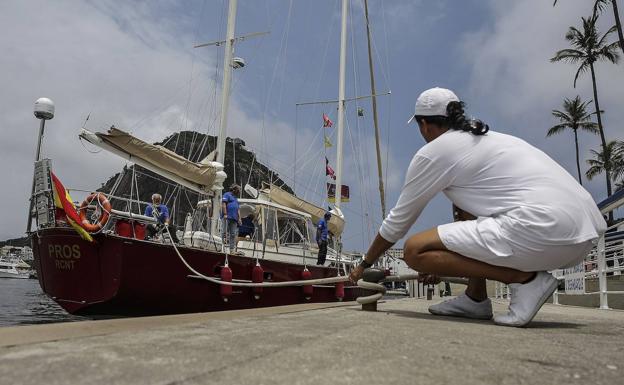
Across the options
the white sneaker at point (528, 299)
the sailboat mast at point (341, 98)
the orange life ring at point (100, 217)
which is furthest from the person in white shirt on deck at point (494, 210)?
the sailboat mast at point (341, 98)

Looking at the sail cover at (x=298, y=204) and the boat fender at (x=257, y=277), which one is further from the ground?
the sail cover at (x=298, y=204)

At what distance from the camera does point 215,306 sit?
327 inches

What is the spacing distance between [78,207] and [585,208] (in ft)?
24.5

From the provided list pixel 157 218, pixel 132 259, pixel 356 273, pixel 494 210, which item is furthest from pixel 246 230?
pixel 494 210

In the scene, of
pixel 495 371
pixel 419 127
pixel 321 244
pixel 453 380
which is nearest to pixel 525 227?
pixel 419 127

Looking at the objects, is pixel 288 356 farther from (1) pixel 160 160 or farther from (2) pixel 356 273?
(1) pixel 160 160

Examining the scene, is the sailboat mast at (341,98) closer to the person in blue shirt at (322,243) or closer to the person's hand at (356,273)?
the person in blue shirt at (322,243)

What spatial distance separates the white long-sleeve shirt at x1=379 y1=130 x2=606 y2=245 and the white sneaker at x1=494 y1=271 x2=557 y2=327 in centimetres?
28

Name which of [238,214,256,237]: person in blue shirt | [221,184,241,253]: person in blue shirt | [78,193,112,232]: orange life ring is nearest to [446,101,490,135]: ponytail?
[78,193,112,232]: orange life ring

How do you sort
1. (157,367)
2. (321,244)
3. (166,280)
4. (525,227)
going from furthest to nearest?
1. (321,244)
2. (166,280)
3. (525,227)
4. (157,367)

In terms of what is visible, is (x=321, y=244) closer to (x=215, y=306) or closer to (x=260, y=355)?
(x=215, y=306)

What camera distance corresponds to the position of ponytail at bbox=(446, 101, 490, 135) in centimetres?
245

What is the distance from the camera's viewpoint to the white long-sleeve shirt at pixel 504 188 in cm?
226

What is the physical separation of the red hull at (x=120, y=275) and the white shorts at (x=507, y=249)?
5840 millimetres
